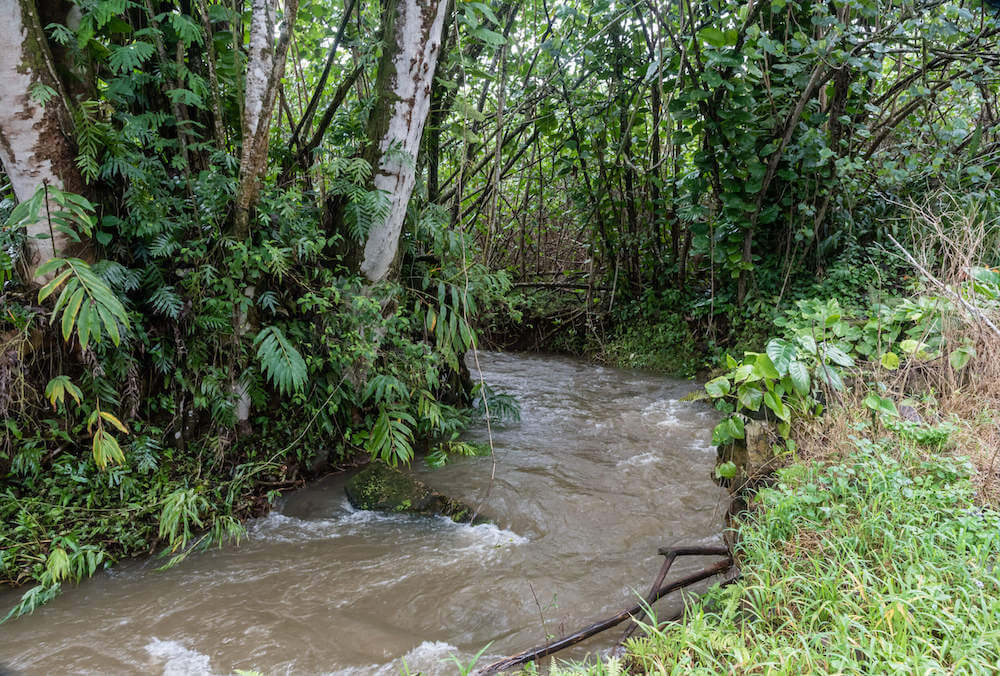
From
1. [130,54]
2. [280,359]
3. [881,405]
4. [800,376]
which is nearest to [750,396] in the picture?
[800,376]

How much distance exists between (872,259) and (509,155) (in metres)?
3.98

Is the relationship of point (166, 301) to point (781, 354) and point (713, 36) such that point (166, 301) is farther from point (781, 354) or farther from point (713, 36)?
point (713, 36)

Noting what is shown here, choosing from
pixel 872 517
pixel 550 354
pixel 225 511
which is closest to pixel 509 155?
pixel 550 354

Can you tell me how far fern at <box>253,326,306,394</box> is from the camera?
3.54m

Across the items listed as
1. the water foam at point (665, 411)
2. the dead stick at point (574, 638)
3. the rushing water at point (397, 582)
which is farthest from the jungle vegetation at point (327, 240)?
Result: the water foam at point (665, 411)

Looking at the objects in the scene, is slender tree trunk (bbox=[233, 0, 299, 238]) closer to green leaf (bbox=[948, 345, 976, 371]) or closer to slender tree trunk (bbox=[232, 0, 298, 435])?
slender tree trunk (bbox=[232, 0, 298, 435])

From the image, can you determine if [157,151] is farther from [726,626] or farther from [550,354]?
[550,354]

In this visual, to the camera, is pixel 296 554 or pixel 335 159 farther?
pixel 335 159

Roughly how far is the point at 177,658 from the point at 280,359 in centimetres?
162

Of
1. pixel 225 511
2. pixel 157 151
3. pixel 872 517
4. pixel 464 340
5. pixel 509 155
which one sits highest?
pixel 509 155

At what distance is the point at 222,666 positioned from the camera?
2.45 meters

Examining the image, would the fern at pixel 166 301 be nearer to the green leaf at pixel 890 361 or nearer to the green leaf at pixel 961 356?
the green leaf at pixel 890 361

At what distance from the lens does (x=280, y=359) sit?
356cm

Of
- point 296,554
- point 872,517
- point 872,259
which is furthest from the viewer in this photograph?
point 872,259
